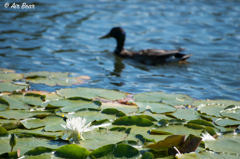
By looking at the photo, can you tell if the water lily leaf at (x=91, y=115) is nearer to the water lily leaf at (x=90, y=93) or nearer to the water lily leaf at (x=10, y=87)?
the water lily leaf at (x=90, y=93)

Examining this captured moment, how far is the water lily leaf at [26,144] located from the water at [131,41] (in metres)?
2.27

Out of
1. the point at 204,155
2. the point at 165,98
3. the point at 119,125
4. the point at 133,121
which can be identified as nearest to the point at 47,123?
the point at 119,125

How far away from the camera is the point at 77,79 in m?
5.33

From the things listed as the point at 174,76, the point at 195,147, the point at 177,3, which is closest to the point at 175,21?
the point at 177,3

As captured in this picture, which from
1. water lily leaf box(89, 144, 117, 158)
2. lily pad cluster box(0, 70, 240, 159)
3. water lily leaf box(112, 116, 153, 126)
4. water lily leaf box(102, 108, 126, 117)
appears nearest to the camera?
water lily leaf box(89, 144, 117, 158)

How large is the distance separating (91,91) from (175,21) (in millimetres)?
7007

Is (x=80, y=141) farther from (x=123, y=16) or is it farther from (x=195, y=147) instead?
(x=123, y=16)

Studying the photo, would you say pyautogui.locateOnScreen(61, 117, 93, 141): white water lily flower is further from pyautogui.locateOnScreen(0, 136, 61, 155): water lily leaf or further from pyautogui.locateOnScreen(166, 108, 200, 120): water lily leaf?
pyautogui.locateOnScreen(166, 108, 200, 120): water lily leaf

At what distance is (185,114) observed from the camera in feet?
12.8

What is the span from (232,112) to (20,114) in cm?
291

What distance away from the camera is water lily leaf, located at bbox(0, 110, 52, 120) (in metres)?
3.44

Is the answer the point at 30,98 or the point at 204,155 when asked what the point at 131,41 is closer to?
the point at 30,98

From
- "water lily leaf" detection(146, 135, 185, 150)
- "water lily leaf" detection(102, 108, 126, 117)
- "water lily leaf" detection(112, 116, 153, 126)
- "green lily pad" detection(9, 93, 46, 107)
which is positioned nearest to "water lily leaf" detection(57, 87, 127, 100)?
"green lily pad" detection(9, 93, 46, 107)

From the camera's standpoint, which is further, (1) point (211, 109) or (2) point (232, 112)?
(1) point (211, 109)
